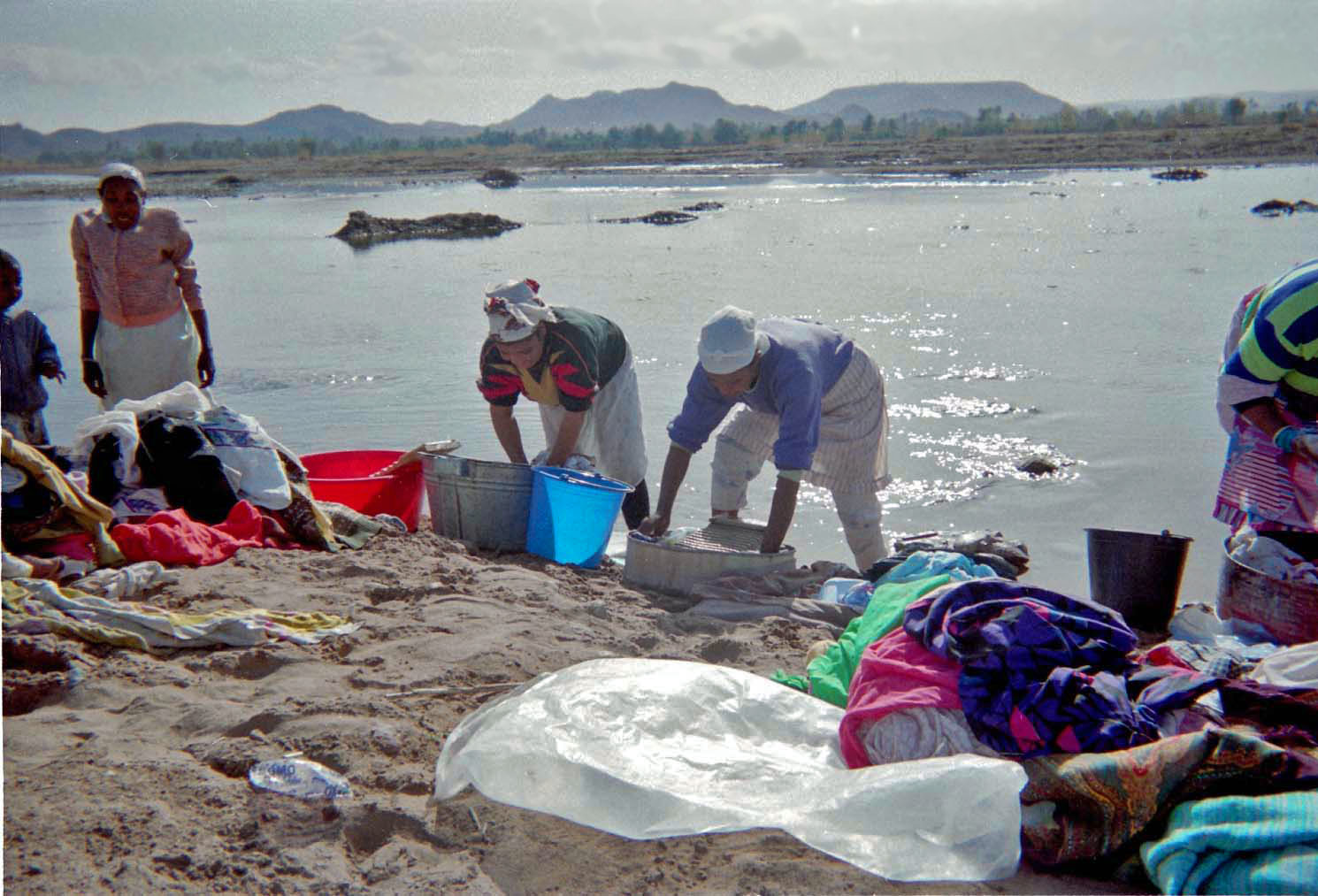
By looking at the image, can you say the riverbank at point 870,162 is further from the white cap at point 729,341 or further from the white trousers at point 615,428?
the white cap at point 729,341

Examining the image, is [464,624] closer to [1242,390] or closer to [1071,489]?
[1242,390]

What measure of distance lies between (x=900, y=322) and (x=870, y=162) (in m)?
37.3

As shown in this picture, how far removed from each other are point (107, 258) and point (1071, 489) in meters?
5.14

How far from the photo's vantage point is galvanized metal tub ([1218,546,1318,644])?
335 cm

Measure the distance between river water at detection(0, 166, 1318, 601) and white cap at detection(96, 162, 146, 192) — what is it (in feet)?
7.43

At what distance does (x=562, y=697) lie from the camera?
2586 mm

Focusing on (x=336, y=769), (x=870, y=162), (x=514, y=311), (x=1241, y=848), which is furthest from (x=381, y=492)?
(x=870, y=162)

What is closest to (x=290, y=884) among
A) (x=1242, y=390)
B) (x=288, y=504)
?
(x=288, y=504)

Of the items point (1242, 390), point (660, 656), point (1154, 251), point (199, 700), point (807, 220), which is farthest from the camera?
point (807, 220)

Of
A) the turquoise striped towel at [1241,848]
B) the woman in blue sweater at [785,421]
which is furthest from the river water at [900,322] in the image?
the turquoise striped towel at [1241,848]

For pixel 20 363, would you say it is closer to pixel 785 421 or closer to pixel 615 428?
pixel 615 428

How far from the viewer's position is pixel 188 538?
4.06 m

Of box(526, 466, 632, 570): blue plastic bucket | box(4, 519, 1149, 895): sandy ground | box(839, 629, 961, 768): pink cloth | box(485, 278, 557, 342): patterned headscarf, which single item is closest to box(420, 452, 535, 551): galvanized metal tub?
box(526, 466, 632, 570): blue plastic bucket

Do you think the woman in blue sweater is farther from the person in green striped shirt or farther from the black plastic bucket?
the person in green striped shirt
